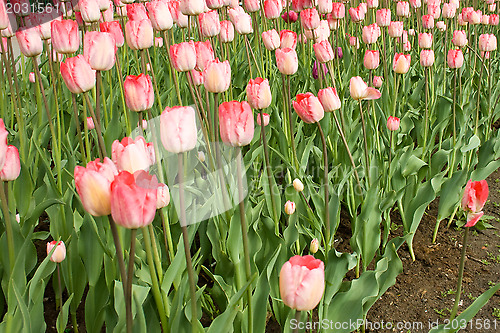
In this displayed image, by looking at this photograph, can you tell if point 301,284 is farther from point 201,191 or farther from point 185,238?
point 201,191

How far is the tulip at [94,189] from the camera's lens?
0.66 m

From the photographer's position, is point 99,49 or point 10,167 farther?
point 99,49

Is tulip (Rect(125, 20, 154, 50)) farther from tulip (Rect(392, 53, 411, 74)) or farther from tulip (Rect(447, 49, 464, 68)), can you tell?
tulip (Rect(447, 49, 464, 68))

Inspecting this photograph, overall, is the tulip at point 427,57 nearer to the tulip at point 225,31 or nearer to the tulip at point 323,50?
the tulip at point 323,50

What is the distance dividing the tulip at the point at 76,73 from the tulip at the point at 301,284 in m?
0.71

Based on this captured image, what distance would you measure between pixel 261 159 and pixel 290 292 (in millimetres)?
1464

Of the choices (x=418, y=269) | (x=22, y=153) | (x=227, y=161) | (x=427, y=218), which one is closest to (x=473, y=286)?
(x=418, y=269)

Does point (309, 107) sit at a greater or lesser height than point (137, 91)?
lesser

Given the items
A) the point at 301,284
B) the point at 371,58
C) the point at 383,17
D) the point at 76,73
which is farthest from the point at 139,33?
the point at 383,17

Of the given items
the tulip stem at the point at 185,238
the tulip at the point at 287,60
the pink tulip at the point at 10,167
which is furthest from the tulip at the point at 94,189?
the tulip at the point at 287,60

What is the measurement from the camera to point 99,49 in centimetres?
120

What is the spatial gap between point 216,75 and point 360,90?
50 cm

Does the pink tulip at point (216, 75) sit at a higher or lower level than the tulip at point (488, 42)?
higher

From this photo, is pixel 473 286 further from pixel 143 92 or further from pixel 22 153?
pixel 22 153
